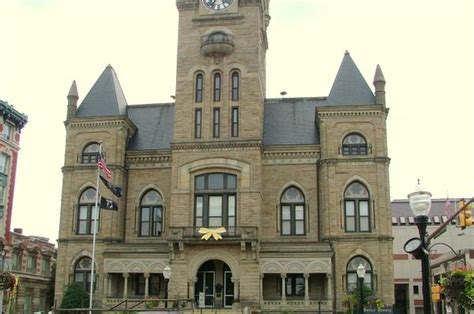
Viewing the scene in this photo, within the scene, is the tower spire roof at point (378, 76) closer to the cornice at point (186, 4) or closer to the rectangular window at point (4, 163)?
the cornice at point (186, 4)

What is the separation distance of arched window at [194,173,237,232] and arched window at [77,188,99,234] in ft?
Answer: 27.4

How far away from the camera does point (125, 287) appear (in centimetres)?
4419

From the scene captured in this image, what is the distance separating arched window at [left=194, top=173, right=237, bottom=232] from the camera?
45156mm

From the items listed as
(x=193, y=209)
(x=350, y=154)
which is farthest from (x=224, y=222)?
(x=350, y=154)

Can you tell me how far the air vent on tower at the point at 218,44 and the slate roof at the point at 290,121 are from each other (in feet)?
21.7

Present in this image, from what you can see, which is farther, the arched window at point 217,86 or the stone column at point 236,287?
the arched window at point 217,86

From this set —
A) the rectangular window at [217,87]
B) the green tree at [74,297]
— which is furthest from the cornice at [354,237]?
the green tree at [74,297]

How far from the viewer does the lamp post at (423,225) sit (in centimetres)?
1133

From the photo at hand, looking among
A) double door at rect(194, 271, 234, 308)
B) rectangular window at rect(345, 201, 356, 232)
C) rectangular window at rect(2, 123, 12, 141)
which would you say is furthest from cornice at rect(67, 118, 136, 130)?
rectangular window at rect(345, 201, 356, 232)

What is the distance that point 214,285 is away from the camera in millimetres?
45094

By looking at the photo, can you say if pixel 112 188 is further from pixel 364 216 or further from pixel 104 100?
pixel 364 216

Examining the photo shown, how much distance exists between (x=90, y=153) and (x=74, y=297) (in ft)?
36.9

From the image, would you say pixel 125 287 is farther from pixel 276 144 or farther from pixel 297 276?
pixel 276 144

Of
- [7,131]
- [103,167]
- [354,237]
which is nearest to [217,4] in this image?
[103,167]
